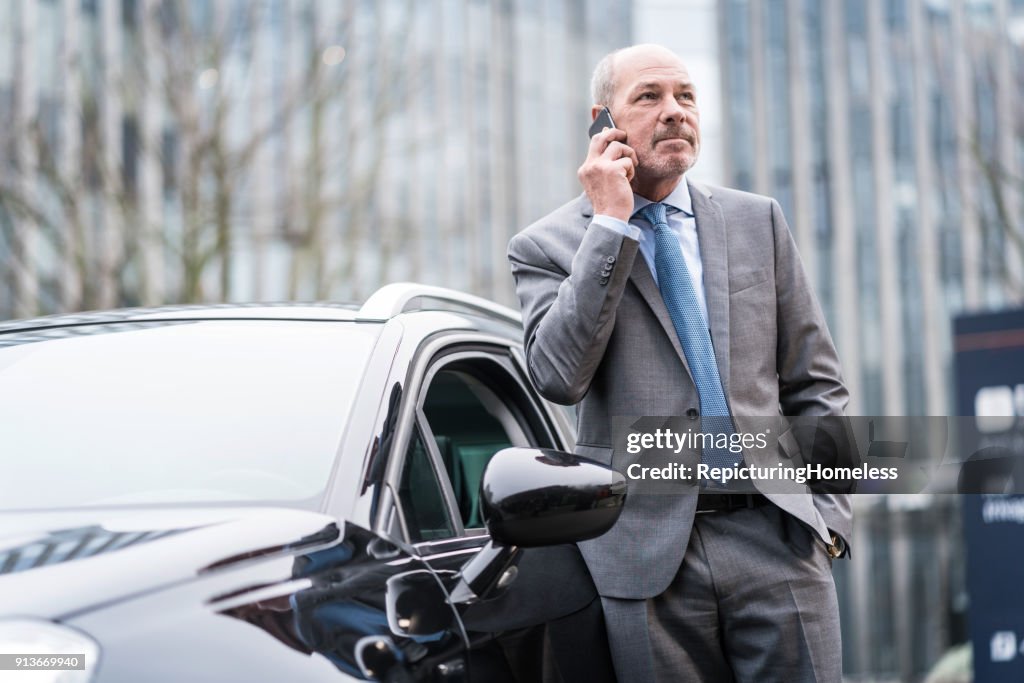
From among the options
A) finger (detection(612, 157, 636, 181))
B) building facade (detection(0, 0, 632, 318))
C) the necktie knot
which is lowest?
the necktie knot

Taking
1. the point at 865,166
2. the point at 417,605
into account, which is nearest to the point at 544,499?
the point at 417,605

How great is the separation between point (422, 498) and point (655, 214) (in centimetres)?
83

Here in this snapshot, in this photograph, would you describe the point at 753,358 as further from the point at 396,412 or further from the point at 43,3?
the point at 43,3

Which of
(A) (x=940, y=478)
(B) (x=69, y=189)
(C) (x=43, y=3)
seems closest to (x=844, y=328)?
(C) (x=43, y=3)

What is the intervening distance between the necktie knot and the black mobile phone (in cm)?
20

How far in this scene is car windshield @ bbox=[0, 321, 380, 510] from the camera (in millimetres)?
2324

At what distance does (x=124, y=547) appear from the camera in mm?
1898

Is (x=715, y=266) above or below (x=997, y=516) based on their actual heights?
above

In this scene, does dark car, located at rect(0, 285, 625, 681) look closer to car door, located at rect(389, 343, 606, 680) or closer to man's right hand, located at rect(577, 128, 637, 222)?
car door, located at rect(389, 343, 606, 680)

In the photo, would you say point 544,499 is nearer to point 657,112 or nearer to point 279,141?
point 657,112

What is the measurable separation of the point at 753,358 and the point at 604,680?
2.43 feet

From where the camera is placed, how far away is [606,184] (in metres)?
2.83

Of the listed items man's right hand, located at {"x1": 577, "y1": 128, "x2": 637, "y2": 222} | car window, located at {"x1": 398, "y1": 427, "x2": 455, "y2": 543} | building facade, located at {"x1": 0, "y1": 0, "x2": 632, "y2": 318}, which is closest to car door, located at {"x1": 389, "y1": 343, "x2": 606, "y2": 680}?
car window, located at {"x1": 398, "y1": 427, "x2": 455, "y2": 543}

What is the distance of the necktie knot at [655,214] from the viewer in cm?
296
